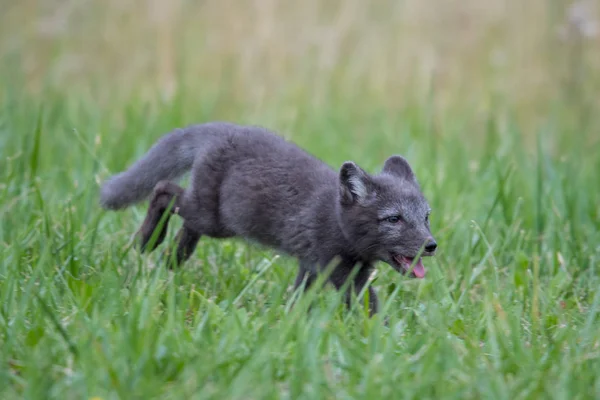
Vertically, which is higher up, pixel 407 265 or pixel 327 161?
pixel 407 265

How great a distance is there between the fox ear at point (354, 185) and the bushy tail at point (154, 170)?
97 cm

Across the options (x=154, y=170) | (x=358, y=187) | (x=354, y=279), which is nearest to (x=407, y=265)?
(x=354, y=279)

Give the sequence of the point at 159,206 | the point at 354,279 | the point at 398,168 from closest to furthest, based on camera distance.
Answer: the point at 354,279 < the point at 398,168 < the point at 159,206

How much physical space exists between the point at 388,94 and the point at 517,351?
594 cm

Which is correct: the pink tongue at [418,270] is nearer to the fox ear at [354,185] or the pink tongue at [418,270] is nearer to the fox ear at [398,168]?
the fox ear at [354,185]

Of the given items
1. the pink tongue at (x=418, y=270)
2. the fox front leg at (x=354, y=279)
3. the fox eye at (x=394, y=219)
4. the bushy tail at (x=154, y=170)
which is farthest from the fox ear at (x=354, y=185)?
the bushy tail at (x=154, y=170)

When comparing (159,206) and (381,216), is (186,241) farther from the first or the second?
(381,216)

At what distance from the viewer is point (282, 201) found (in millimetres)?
5355

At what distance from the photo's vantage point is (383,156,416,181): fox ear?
545 cm

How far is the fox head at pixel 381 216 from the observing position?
4.95 m

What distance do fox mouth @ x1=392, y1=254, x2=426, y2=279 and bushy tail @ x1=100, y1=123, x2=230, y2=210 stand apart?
1.39 m

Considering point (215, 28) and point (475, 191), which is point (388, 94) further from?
point (475, 191)

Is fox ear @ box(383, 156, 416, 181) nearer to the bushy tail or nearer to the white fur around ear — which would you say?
the white fur around ear

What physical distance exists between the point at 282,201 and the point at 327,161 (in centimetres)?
250
